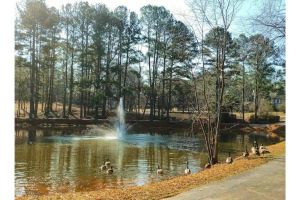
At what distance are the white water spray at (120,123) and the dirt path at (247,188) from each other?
8.69m

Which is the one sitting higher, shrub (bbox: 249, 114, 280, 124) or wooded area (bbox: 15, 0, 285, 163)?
wooded area (bbox: 15, 0, 285, 163)

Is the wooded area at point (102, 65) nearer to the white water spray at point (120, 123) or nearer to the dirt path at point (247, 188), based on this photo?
the white water spray at point (120, 123)

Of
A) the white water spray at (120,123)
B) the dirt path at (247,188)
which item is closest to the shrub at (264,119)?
the white water spray at (120,123)

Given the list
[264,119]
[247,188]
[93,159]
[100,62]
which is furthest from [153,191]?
[100,62]

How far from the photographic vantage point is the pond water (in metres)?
6.61

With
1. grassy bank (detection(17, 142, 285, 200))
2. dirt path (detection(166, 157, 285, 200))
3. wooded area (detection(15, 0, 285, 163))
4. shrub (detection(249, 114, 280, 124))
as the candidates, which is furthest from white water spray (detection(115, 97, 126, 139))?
dirt path (detection(166, 157, 285, 200))

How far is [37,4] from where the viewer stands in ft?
44.0

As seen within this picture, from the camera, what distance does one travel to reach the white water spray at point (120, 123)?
607 inches

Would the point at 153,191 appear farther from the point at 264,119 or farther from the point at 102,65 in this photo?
the point at 102,65

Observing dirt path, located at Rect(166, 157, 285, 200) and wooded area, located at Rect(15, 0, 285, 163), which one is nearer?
dirt path, located at Rect(166, 157, 285, 200)

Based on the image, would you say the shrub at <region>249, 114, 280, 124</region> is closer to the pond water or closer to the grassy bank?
the pond water

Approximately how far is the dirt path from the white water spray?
28.5 feet
